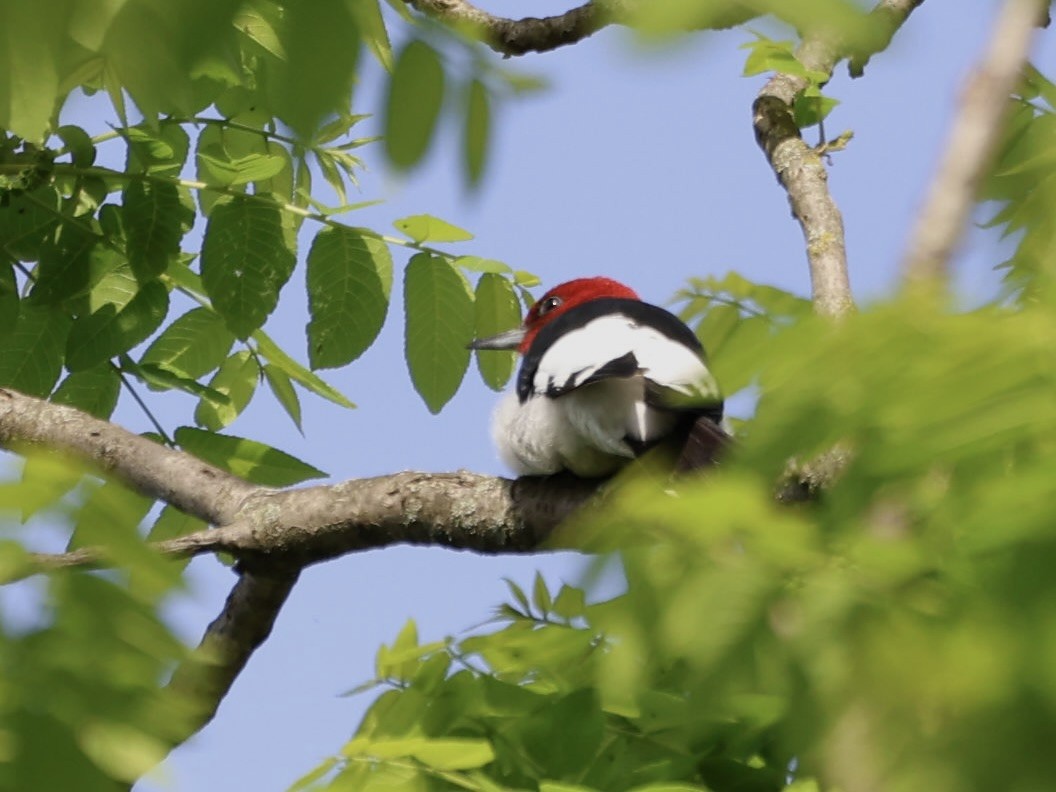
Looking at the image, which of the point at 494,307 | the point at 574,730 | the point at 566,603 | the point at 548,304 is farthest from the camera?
the point at 548,304

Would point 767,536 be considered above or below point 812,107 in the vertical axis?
below

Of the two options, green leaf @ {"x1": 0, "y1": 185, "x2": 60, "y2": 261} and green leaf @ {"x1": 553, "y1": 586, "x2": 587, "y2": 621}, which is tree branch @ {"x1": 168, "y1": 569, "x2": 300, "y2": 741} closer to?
green leaf @ {"x1": 553, "y1": 586, "x2": 587, "y2": 621}

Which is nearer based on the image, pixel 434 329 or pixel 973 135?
pixel 973 135

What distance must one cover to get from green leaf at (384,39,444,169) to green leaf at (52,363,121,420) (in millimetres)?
2153

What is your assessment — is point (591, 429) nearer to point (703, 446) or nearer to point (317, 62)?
point (703, 446)

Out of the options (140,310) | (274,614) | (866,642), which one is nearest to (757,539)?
(866,642)

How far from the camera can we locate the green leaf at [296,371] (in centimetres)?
357

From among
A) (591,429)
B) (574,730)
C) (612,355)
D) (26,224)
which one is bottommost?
(574,730)

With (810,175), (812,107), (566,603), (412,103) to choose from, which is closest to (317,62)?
(412,103)

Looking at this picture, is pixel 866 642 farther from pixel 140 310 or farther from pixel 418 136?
pixel 140 310

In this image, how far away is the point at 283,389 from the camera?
382 centimetres

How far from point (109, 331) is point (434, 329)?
0.76m

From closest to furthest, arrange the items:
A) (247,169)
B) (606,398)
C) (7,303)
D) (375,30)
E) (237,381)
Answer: (375,30)
(606,398)
(247,169)
(7,303)
(237,381)

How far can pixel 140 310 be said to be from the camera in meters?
3.35
